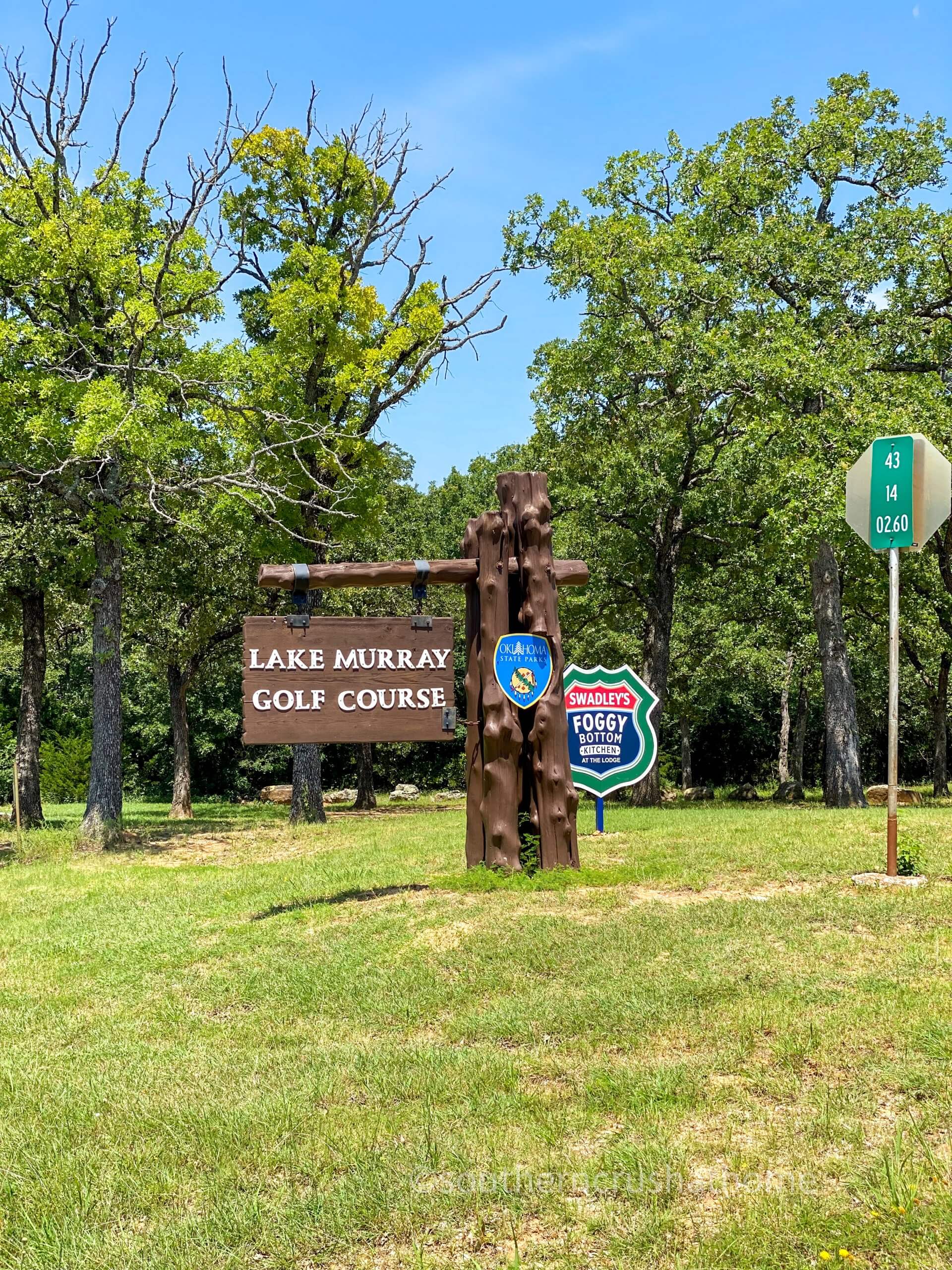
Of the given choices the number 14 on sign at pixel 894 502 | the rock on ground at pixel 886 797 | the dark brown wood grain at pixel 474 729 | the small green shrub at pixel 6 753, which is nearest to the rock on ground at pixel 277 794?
the small green shrub at pixel 6 753

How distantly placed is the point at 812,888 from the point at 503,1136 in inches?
178

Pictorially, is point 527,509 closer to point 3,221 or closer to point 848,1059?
point 848,1059

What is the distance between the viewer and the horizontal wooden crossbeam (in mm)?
8852

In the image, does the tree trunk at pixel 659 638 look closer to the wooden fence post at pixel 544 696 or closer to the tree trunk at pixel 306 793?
the tree trunk at pixel 306 793

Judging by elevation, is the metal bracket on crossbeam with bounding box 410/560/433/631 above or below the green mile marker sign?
below

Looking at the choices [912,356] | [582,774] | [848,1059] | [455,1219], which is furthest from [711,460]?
[455,1219]

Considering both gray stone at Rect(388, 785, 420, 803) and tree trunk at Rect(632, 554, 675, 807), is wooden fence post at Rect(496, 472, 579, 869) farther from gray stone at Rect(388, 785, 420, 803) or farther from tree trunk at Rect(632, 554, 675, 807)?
gray stone at Rect(388, 785, 420, 803)

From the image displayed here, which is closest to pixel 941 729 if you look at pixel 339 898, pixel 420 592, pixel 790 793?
pixel 790 793

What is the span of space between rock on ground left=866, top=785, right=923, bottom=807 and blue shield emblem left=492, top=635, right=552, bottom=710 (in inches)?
474

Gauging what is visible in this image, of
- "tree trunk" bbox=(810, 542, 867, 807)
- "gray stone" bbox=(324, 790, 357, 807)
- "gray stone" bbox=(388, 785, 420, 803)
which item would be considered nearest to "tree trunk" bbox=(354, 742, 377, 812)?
"gray stone" bbox=(324, 790, 357, 807)

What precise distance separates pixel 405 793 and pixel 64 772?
36.0 ft

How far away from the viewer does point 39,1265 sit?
3.47m

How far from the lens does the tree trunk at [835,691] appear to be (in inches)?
706

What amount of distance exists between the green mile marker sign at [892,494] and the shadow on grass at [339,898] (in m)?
4.78
